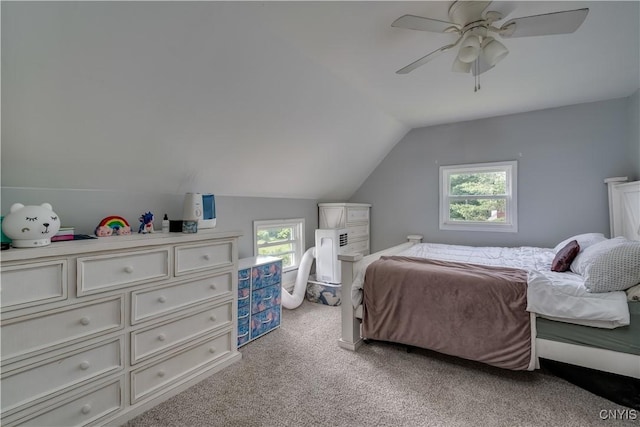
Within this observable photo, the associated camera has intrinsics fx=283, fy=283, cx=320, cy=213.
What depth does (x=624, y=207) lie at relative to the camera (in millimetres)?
2902

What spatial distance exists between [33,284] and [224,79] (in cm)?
155

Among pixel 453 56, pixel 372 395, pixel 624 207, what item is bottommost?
pixel 372 395

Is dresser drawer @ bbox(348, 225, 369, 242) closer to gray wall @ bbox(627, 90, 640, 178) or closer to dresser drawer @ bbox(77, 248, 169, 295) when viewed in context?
dresser drawer @ bbox(77, 248, 169, 295)

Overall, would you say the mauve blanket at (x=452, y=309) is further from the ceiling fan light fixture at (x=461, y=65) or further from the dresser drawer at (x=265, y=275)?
the ceiling fan light fixture at (x=461, y=65)

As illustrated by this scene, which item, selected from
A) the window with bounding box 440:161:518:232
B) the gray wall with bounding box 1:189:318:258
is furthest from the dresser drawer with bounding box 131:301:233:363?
the window with bounding box 440:161:518:232

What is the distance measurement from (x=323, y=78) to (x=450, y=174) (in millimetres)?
2532

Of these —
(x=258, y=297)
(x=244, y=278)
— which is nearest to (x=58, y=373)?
(x=244, y=278)

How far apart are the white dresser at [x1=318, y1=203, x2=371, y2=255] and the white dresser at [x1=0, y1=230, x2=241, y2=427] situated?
220 centimetres

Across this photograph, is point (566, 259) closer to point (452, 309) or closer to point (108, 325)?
point (452, 309)

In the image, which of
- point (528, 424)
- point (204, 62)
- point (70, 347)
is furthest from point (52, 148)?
point (528, 424)

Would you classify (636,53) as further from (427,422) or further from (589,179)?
(427,422)

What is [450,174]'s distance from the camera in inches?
159

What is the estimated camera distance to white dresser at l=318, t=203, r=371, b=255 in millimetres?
4117

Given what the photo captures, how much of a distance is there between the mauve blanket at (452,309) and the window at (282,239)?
154 centimetres
